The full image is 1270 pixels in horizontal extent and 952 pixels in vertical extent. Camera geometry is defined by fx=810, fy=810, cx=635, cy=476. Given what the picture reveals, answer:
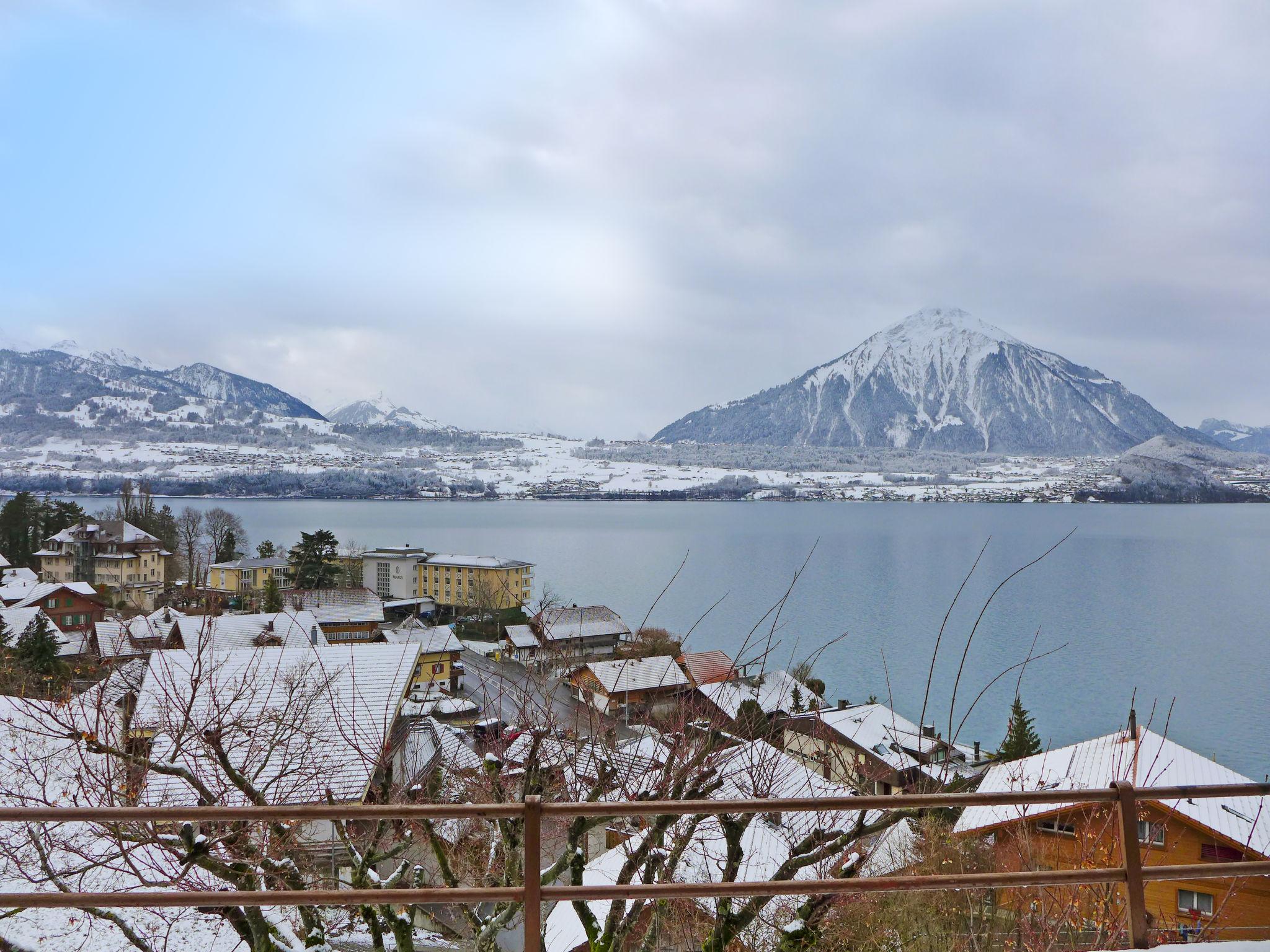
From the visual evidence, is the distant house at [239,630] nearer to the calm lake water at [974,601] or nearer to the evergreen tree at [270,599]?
the evergreen tree at [270,599]

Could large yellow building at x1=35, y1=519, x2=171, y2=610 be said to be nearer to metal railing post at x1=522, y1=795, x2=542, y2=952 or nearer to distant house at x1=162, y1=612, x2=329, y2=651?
distant house at x1=162, y1=612, x2=329, y2=651

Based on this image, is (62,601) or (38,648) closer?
(38,648)

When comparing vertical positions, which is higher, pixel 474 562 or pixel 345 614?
pixel 474 562

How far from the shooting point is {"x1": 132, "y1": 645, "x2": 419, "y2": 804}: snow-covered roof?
16.2 ft

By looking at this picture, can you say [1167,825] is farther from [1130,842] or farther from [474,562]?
[474,562]

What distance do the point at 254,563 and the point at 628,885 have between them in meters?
51.1

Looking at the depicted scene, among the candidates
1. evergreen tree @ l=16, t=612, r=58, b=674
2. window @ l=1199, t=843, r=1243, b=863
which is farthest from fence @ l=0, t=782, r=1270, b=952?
evergreen tree @ l=16, t=612, r=58, b=674

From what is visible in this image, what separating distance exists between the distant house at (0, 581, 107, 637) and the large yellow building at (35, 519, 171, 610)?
9614mm

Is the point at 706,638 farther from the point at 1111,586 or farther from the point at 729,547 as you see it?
the point at 729,547

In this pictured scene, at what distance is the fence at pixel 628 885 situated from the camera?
6.35 feet

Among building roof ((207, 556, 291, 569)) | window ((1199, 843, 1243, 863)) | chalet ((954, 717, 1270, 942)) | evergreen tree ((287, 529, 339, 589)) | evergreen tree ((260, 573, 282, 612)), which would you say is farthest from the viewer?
building roof ((207, 556, 291, 569))

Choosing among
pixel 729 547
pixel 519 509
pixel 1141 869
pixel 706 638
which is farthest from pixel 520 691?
pixel 519 509

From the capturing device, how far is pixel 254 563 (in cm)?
4788

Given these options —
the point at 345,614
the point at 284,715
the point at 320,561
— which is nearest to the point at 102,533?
the point at 320,561
